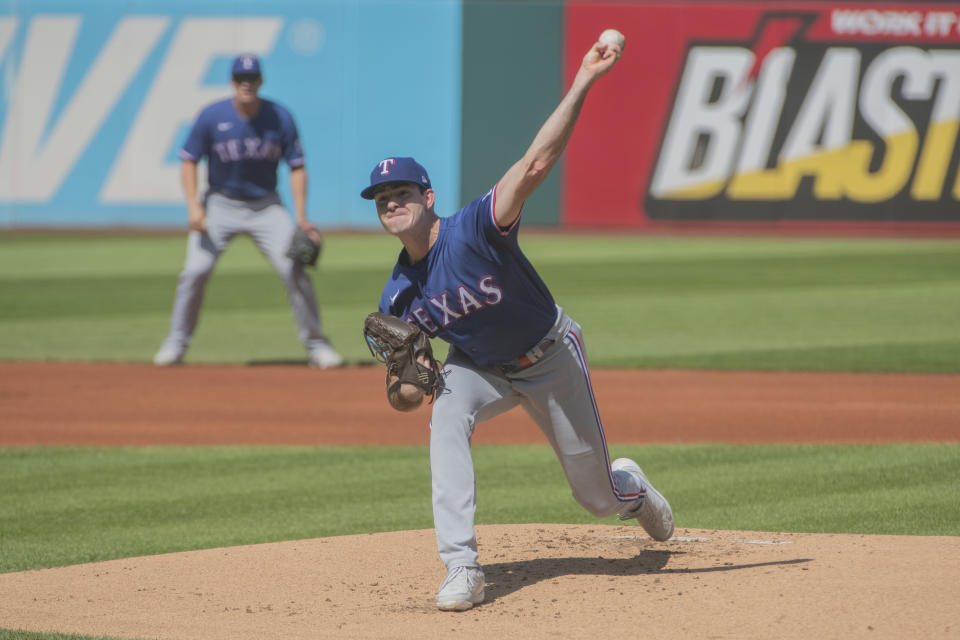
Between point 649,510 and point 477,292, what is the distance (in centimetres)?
129

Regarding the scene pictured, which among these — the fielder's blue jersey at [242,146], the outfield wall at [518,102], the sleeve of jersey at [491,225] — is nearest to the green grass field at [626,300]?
the outfield wall at [518,102]

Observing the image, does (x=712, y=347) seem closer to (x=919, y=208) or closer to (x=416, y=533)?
A: (x=416, y=533)

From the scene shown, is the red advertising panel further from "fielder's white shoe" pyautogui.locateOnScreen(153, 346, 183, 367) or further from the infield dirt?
the infield dirt

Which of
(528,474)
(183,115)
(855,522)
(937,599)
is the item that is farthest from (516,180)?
(183,115)

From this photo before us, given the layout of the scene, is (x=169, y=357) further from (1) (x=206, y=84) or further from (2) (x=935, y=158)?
(2) (x=935, y=158)

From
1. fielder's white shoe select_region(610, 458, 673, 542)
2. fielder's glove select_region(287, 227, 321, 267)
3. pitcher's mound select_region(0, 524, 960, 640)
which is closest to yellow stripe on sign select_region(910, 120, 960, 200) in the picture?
fielder's glove select_region(287, 227, 321, 267)

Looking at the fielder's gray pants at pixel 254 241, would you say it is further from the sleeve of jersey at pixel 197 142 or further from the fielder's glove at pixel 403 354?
the fielder's glove at pixel 403 354

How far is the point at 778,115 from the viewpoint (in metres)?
22.8

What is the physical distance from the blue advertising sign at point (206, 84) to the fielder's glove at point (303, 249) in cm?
1376

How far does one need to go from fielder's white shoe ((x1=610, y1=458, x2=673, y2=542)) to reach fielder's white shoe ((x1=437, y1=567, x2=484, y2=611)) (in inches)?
31.5

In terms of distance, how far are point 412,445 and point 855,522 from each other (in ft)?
10.2

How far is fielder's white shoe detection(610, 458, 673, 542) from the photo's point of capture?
5266 mm

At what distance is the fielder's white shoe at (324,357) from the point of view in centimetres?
1092

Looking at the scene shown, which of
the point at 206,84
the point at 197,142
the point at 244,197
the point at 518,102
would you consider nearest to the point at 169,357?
the point at 244,197
